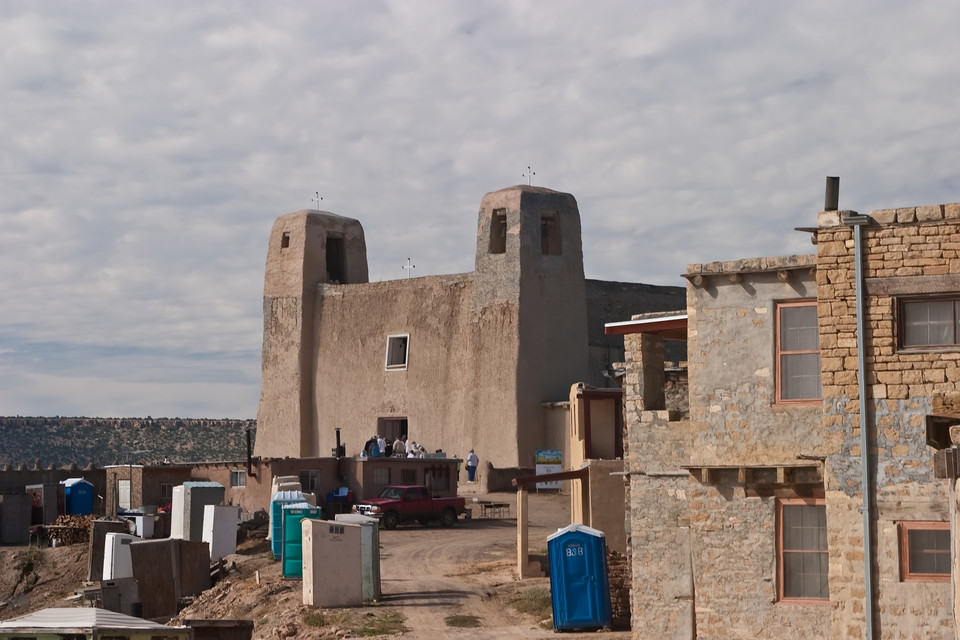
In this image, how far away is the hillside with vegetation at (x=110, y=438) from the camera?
81.2 m

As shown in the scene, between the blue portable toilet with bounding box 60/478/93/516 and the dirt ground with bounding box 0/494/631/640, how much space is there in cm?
442

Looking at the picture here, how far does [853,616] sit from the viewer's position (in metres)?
15.1

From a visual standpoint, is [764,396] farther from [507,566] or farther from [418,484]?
[418,484]

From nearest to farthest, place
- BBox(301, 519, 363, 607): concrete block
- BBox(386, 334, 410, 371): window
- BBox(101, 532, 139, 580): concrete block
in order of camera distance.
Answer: BBox(301, 519, 363, 607): concrete block < BBox(101, 532, 139, 580): concrete block < BBox(386, 334, 410, 371): window

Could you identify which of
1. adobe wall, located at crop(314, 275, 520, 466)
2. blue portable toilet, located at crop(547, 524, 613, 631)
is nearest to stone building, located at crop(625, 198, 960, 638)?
blue portable toilet, located at crop(547, 524, 613, 631)

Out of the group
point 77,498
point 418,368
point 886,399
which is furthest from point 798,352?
point 77,498

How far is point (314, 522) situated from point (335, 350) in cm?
2424

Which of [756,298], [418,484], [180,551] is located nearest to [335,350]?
[418,484]

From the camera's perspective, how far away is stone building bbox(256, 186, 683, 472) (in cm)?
4188

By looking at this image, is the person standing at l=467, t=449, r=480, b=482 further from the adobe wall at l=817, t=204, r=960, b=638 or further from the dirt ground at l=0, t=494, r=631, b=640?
the adobe wall at l=817, t=204, r=960, b=638

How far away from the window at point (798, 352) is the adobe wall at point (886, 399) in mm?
739

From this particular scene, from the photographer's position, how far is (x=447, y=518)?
34.8 meters

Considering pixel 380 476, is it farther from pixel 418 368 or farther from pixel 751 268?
pixel 751 268

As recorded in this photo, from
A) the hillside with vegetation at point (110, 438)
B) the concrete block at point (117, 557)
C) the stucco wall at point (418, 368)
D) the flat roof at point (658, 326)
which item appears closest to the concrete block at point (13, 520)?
the concrete block at point (117, 557)
